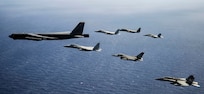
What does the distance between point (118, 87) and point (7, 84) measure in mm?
82689

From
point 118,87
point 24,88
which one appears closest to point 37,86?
point 24,88

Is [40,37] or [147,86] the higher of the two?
[40,37]

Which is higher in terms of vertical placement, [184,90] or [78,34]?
[78,34]

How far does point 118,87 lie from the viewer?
7815 inches

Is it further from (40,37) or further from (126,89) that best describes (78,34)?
(126,89)

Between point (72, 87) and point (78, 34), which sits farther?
→ point (72, 87)


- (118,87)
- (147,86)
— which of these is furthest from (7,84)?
(147,86)

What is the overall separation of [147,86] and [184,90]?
2686 cm

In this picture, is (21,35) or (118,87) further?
(118,87)

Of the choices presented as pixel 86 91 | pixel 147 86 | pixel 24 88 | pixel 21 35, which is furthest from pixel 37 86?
pixel 21 35

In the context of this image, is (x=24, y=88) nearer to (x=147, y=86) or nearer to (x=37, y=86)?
(x=37, y=86)

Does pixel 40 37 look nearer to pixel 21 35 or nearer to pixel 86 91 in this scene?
pixel 21 35

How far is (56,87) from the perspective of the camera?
19225cm

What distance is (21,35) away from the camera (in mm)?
102625
